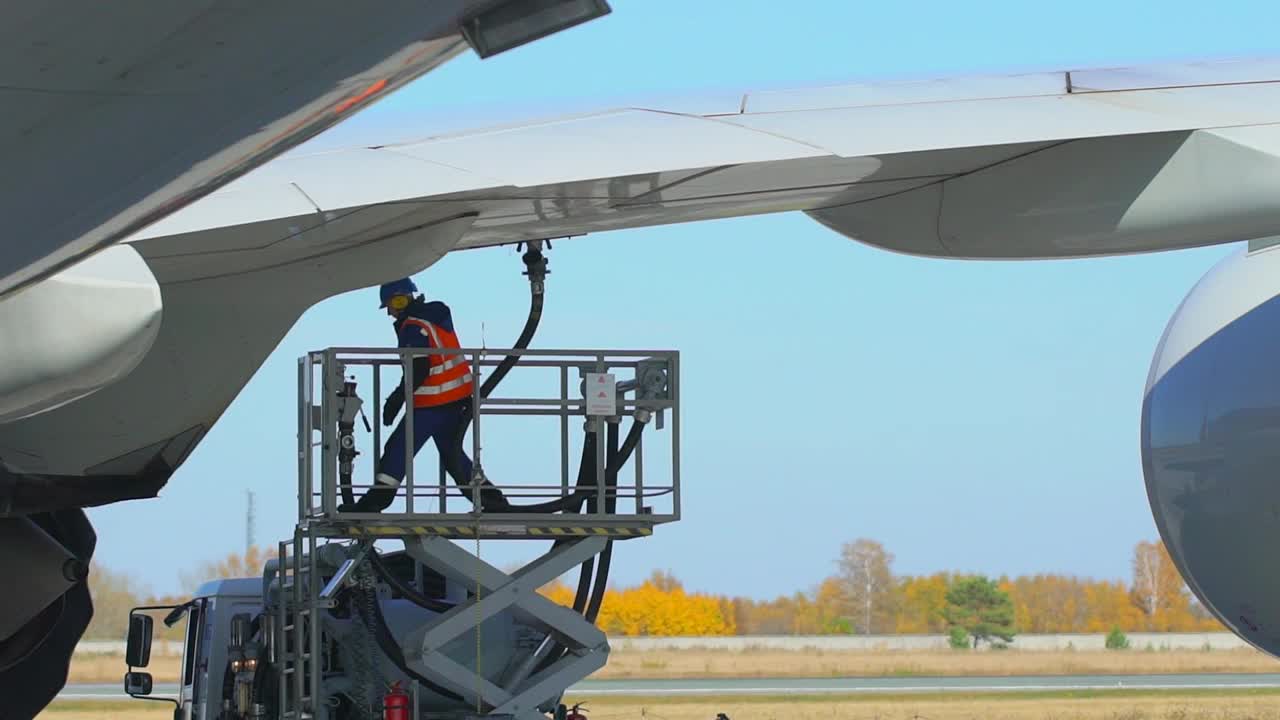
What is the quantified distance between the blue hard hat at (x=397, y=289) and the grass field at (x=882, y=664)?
30.7 meters

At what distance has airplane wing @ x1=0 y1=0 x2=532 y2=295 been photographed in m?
3.14

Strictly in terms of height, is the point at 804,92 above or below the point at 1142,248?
above

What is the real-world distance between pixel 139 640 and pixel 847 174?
6.19 m

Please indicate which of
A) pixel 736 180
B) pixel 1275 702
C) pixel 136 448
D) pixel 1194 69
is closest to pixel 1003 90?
pixel 1194 69

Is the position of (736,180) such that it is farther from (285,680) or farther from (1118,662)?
(1118,662)

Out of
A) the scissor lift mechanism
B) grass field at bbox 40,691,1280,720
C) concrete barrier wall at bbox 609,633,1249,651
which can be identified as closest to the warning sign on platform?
the scissor lift mechanism

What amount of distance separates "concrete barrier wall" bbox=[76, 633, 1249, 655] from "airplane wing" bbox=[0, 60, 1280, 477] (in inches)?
1865

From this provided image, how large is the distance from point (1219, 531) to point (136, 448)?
7723 mm

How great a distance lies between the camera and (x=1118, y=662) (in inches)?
1855

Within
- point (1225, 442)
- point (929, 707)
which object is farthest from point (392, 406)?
point (929, 707)

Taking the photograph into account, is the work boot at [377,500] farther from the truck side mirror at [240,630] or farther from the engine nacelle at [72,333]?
the engine nacelle at [72,333]

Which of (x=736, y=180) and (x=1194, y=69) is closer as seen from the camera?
(x=1194, y=69)

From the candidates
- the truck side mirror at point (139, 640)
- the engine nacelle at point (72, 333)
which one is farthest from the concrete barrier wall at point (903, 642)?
the engine nacelle at point (72, 333)

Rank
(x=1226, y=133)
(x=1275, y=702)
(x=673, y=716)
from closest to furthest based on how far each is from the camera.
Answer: (x=1226, y=133) → (x=673, y=716) → (x=1275, y=702)
